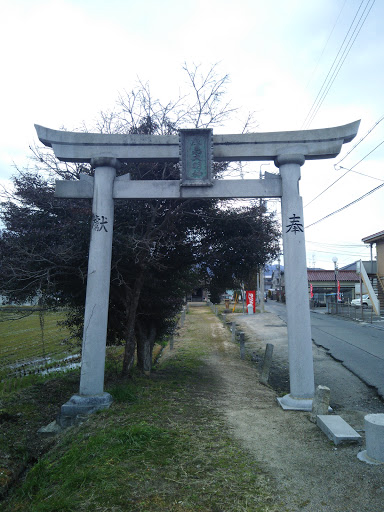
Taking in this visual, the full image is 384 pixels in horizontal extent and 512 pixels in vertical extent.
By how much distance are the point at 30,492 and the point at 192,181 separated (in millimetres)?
5198

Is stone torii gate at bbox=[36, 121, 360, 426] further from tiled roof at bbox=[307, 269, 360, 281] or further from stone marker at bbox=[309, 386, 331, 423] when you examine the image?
tiled roof at bbox=[307, 269, 360, 281]

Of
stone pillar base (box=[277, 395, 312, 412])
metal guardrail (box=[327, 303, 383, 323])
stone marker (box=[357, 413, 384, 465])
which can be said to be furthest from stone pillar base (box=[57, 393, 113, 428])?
metal guardrail (box=[327, 303, 383, 323])

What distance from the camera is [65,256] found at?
24.3ft

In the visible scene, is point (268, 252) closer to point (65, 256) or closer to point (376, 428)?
point (65, 256)

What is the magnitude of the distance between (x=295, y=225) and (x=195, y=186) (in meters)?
1.96

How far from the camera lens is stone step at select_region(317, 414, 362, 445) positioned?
472cm

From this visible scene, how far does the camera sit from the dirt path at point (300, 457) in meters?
3.54

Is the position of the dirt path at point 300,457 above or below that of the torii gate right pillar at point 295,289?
below

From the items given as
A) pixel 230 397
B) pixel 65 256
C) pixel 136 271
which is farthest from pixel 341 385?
pixel 65 256

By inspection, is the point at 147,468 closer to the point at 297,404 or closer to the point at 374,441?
the point at 374,441

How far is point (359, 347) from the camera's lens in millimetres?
14820

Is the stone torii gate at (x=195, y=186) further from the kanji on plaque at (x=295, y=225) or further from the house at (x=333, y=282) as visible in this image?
the house at (x=333, y=282)

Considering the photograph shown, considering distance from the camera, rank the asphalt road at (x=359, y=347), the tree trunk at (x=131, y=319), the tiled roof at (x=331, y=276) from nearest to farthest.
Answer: the tree trunk at (x=131, y=319) → the asphalt road at (x=359, y=347) → the tiled roof at (x=331, y=276)

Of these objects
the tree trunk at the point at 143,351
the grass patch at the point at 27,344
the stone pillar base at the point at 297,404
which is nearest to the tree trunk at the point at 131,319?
the tree trunk at the point at 143,351
